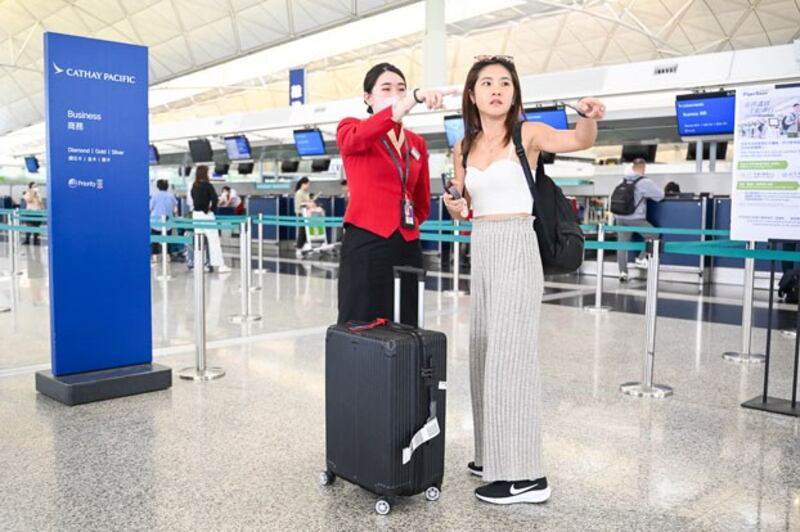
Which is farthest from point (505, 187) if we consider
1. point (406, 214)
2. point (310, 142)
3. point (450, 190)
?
point (310, 142)

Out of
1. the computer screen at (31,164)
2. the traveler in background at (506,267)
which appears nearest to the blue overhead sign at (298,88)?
the traveler in background at (506,267)

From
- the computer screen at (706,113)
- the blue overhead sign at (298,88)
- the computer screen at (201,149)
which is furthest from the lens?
the computer screen at (201,149)

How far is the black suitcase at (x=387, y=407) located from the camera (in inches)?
113

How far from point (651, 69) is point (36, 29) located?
82.5 feet

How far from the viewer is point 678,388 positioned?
509 cm

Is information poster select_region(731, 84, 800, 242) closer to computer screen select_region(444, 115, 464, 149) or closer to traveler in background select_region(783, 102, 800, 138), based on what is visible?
traveler in background select_region(783, 102, 800, 138)

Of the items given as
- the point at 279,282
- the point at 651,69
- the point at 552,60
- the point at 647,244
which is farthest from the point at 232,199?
the point at 552,60

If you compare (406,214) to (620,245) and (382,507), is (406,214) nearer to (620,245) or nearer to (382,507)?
(382,507)

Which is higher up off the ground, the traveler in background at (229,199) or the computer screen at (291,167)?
the computer screen at (291,167)

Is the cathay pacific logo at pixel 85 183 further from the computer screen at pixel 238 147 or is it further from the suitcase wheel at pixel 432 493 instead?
the computer screen at pixel 238 147

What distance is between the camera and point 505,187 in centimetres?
297

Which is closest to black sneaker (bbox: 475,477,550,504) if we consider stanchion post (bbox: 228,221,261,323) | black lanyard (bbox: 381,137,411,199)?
black lanyard (bbox: 381,137,411,199)

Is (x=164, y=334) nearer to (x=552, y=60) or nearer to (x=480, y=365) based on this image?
(x=480, y=365)

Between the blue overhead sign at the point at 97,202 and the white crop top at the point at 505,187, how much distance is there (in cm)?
275
